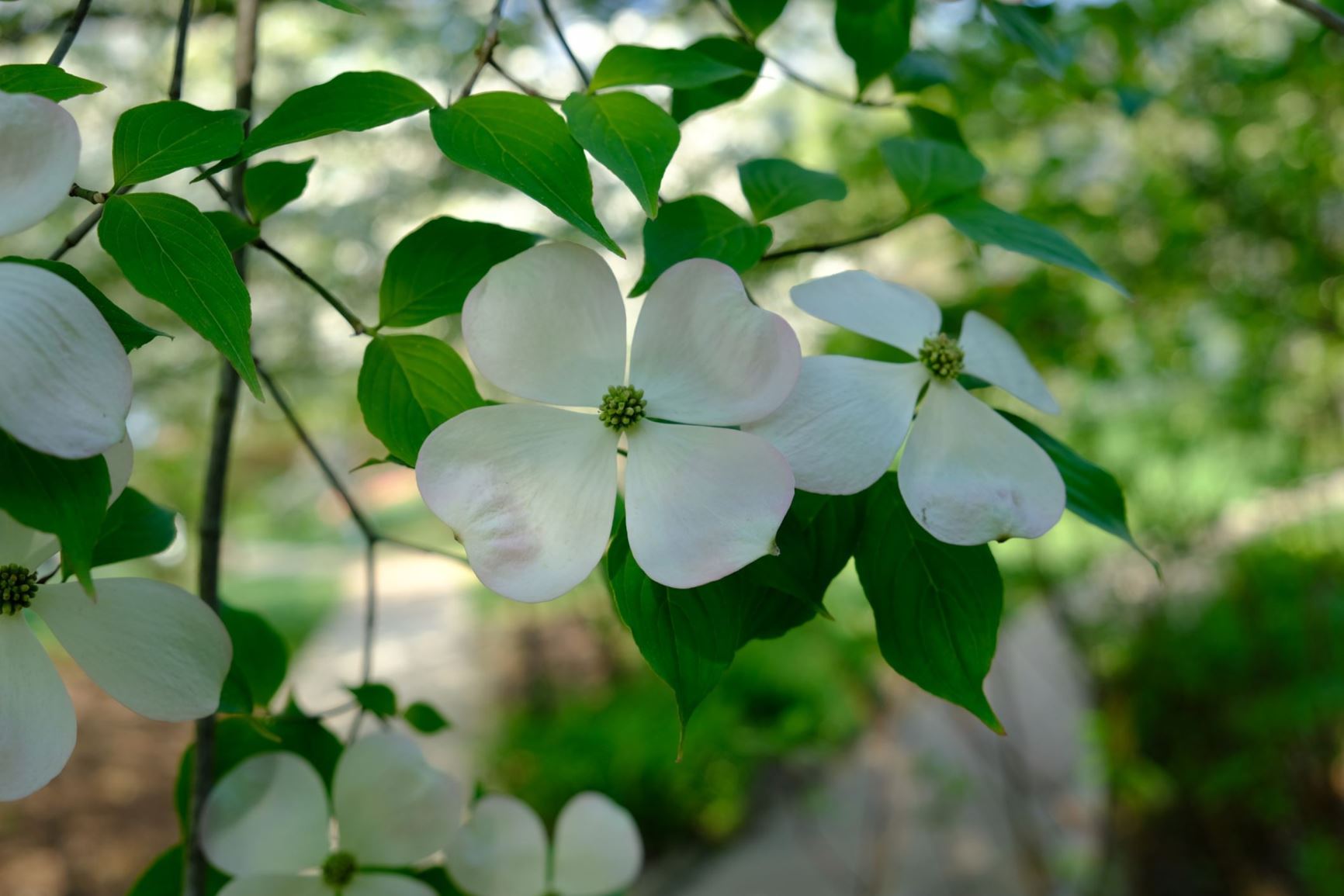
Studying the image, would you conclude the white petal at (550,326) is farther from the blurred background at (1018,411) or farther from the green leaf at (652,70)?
the blurred background at (1018,411)

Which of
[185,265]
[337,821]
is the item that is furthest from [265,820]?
[185,265]

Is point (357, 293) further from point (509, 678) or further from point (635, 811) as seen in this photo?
point (509, 678)

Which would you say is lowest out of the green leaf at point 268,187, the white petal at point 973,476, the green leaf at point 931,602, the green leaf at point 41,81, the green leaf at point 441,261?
the green leaf at point 931,602

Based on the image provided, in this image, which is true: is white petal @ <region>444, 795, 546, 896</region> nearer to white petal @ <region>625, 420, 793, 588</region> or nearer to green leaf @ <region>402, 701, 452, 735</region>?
green leaf @ <region>402, 701, 452, 735</region>

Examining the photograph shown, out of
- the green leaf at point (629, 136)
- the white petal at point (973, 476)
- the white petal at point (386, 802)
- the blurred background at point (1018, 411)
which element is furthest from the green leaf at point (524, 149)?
the blurred background at point (1018, 411)

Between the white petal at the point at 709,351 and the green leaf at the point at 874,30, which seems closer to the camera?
the white petal at the point at 709,351
